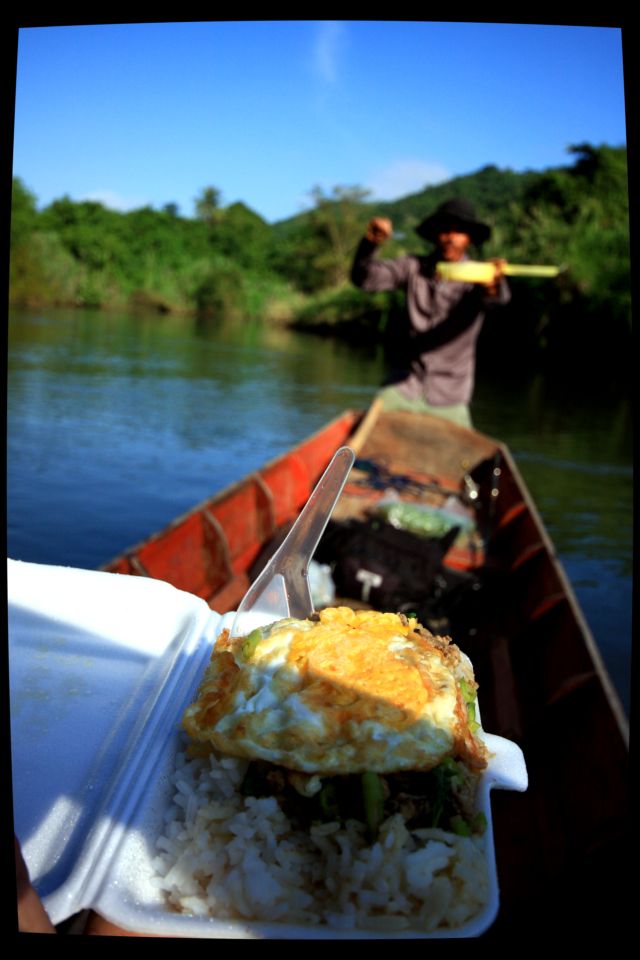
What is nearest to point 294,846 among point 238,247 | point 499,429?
point 499,429

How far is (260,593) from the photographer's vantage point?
2.70 feet

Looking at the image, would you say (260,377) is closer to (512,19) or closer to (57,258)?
(57,258)

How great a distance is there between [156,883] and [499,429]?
14908 millimetres

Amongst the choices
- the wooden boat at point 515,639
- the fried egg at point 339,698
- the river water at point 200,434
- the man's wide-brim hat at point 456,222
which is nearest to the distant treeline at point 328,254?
the man's wide-brim hat at point 456,222

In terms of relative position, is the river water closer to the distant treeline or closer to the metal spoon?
the distant treeline

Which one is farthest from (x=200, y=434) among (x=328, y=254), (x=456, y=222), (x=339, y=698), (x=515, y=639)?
(x=328, y=254)

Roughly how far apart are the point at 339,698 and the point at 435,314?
5427 mm

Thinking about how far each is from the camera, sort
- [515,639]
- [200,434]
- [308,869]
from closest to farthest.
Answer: [308,869] → [515,639] → [200,434]

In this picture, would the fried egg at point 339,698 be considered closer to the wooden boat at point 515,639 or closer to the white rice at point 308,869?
the white rice at point 308,869

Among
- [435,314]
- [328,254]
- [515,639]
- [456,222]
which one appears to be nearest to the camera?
[515,639]

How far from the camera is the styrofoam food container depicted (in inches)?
27.3

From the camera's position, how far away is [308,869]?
71 cm

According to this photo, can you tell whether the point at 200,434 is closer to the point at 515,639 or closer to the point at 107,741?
the point at 515,639

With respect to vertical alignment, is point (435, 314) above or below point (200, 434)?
below
